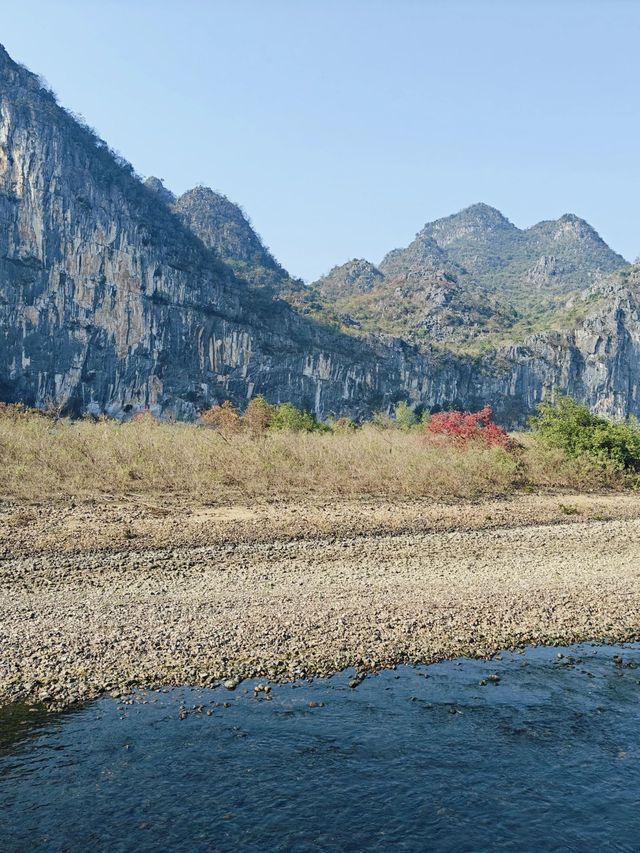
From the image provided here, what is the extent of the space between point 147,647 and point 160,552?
3.94 metres

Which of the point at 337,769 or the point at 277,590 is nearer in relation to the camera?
the point at 337,769

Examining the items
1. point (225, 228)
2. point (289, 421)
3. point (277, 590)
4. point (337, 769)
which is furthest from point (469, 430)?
point (225, 228)

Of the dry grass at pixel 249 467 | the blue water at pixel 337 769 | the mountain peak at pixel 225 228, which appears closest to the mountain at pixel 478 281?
the mountain peak at pixel 225 228

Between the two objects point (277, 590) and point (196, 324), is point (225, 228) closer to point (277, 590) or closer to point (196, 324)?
point (196, 324)

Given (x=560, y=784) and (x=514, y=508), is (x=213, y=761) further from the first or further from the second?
(x=514, y=508)

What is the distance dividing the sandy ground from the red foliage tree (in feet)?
21.4

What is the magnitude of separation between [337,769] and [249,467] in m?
12.3

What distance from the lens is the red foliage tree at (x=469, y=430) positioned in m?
21.9

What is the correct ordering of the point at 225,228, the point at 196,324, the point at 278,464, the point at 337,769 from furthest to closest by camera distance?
the point at 225,228 → the point at 196,324 → the point at 278,464 → the point at 337,769

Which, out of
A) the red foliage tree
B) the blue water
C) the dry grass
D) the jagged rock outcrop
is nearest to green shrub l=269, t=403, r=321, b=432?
the red foliage tree

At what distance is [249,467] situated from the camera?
17.5m

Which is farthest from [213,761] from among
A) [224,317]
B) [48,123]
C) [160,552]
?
[48,123]

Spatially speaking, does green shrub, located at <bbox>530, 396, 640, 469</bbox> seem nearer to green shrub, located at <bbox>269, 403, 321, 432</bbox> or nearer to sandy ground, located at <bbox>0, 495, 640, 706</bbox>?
sandy ground, located at <bbox>0, 495, 640, 706</bbox>

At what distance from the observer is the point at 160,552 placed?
1130 cm
